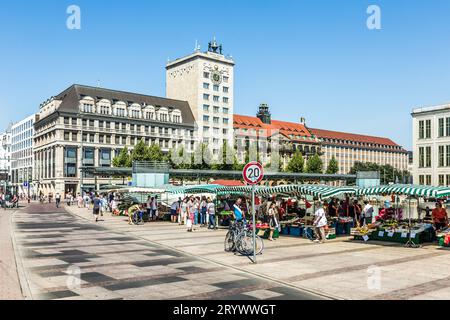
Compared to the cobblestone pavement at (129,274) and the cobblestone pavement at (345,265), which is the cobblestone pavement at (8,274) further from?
the cobblestone pavement at (345,265)

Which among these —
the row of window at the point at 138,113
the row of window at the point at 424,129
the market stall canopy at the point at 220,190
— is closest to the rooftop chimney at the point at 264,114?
the row of window at the point at 138,113

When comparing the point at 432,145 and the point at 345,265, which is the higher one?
the point at 432,145

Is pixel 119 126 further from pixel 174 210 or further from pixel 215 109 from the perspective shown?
pixel 174 210

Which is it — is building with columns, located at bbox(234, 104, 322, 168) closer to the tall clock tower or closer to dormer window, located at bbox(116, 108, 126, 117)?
the tall clock tower

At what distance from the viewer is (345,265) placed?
44.8 feet

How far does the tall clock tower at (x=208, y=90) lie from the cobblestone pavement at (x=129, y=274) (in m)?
93.9

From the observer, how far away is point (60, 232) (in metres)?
23.3

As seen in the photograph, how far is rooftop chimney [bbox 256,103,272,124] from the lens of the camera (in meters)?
143

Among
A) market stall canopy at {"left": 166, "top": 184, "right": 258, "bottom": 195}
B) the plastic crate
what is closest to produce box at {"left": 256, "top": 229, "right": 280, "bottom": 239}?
the plastic crate

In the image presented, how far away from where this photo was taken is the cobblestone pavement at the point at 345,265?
409 inches

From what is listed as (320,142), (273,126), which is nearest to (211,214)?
(273,126)

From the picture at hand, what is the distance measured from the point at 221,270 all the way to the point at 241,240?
10.4 ft

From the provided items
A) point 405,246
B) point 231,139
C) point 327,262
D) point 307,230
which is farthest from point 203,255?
point 231,139

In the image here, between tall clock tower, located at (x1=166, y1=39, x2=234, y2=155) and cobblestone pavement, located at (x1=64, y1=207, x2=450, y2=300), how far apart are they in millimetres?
92100
